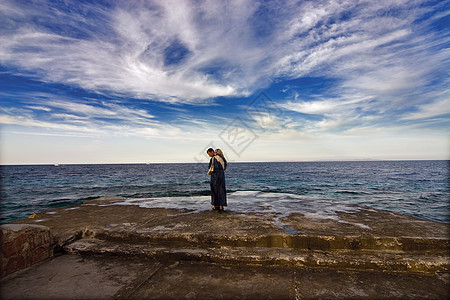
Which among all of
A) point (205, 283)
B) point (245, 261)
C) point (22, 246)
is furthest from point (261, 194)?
point (22, 246)

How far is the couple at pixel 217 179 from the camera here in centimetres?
544

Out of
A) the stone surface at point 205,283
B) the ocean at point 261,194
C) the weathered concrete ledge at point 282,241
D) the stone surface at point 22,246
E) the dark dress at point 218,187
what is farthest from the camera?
the ocean at point 261,194

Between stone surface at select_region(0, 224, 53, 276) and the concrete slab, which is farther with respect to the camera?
stone surface at select_region(0, 224, 53, 276)

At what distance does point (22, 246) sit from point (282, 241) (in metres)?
3.53

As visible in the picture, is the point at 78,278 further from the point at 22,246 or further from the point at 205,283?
the point at 205,283

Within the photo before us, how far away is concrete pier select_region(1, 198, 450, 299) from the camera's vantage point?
2.24m

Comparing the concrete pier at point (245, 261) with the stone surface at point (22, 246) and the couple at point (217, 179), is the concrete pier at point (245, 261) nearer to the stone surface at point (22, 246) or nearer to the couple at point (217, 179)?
the stone surface at point (22, 246)

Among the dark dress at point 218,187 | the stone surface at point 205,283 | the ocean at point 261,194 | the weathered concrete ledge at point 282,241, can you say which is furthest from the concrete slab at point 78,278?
the ocean at point 261,194

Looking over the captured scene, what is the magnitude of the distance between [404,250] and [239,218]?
274 cm

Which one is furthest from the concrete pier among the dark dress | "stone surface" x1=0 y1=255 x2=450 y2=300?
the dark dress

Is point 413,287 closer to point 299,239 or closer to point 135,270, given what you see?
point 299,239

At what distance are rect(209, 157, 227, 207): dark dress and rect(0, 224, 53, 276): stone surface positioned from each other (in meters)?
3.32

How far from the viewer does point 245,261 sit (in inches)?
113

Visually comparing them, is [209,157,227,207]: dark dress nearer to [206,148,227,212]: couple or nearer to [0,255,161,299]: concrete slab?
[206,148,227,212]: couple
